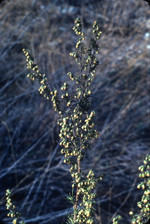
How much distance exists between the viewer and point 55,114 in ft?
16.3

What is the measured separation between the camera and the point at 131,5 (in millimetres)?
7441

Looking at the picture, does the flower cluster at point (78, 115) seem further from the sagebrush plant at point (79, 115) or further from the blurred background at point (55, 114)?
the blurred background at point (55, 114)

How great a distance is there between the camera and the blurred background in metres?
4.65

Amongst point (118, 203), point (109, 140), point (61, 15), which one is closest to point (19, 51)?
point (61, 15)

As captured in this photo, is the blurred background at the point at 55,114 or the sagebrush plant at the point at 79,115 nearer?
the sagebrush plant at the point at 79,115

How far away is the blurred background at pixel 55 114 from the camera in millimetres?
4652

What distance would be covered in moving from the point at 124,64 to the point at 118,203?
4332 mm

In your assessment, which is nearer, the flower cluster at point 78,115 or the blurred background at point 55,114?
the flower cluster at point 78,115

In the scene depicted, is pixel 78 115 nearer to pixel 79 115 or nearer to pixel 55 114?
pixel 79 115

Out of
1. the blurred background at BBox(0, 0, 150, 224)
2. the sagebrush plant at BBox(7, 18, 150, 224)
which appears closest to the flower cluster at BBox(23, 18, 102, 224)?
the sagebrush plant at BBox(7, 18, 150, 224)

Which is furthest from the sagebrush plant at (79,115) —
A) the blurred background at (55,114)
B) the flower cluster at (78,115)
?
the blurred background at (55,114)

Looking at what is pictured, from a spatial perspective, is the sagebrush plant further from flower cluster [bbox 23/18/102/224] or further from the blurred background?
the blurred background

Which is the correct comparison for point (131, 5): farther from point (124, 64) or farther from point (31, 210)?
point (31, 210)

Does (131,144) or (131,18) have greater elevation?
(131,18)
